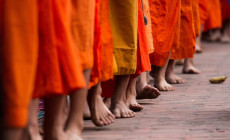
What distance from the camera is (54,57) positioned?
2.73 meters

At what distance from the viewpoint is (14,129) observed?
8.32 feet

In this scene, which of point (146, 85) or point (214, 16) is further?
point (214, 16)

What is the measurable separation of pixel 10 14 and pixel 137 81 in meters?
2.89

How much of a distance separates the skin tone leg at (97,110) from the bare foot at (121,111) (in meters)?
0.28

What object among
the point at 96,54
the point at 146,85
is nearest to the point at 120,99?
the point at 146,85

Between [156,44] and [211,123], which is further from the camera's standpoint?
[156,44]

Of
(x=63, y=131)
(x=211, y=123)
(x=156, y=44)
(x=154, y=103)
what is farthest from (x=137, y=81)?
(x=63, y=131)

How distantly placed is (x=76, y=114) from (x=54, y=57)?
2.11 feet

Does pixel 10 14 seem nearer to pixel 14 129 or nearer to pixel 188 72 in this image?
pixel 14 129

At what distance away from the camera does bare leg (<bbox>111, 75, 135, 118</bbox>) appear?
4.47 meters

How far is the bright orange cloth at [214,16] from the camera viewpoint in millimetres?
13156

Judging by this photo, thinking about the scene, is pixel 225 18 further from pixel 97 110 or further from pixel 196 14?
pixel 97 110

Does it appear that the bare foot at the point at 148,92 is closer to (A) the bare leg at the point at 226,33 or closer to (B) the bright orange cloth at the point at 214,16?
(B) the bright orange cloth at the point at 214,16

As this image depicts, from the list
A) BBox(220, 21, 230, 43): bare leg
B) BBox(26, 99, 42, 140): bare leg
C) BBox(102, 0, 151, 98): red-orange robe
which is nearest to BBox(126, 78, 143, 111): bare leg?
BBox(102, 0, 151, 98): red-orange robe
